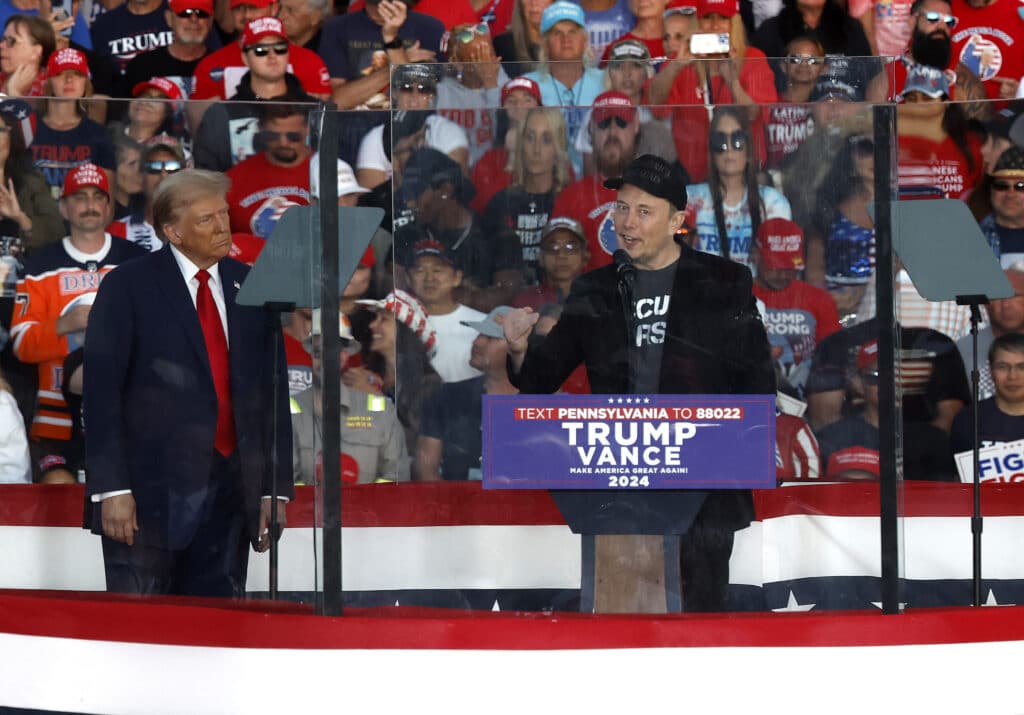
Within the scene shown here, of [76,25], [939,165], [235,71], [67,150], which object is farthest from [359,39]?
[67,150]

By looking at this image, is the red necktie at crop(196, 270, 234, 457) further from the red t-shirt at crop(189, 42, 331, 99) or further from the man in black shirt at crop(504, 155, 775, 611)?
the red t-shirt at crop(189, 42, 331, 99)

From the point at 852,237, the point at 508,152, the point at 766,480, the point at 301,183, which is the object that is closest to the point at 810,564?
the point at 766,480

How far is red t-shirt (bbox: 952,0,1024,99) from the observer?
277 inches

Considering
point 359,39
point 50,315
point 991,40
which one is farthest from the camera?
point 991,40

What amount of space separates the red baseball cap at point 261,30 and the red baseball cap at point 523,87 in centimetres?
324

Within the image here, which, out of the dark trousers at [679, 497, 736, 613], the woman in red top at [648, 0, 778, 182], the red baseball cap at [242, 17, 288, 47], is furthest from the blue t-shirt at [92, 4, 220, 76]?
the dark trousers at [679, 497, 736, 613]

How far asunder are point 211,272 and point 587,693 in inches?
51.9

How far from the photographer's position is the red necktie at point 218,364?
3502 millimetres

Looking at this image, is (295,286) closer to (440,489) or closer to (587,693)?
(440,489)

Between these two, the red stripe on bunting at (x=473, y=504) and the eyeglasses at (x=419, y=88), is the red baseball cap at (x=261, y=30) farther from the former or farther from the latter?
the red stripe on bunting at (x=473, y=504)

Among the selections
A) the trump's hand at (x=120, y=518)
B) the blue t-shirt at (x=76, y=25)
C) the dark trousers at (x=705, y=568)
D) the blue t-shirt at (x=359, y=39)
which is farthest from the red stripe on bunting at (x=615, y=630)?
the blue t-shirt at (x=76, y=25)

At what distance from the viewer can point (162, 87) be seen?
6668mm

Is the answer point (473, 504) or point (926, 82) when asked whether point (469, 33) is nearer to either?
point (926, 82)

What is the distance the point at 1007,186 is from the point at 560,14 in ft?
7.85
